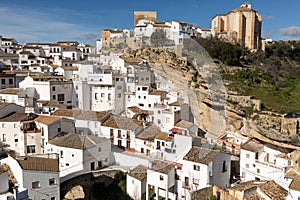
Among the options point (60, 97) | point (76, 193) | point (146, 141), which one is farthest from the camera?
point (60, 97)

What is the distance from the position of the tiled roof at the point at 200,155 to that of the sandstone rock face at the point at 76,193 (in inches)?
109

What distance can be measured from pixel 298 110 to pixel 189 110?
214 inches

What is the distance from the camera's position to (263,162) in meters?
7.75

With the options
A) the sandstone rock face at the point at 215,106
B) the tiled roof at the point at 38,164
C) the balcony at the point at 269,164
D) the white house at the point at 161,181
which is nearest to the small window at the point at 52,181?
the tiled roof at the point at 38,164

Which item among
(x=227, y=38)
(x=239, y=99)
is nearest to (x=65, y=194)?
(x=239, y=99)

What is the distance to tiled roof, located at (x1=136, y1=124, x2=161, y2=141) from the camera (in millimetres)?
9050

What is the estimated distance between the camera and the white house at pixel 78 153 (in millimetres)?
7953

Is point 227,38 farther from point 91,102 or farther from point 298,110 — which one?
point 91,102

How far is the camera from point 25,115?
9453mm

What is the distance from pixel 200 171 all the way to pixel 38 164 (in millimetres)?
3687

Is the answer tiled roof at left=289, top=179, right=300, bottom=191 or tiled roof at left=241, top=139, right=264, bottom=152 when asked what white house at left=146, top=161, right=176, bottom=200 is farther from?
tiled roof at left=289, top=179, right=300, bottom=191

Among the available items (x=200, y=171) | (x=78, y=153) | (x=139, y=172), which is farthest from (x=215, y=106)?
(x=78, y=153)

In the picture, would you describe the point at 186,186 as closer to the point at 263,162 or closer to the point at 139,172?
the point at 139,172

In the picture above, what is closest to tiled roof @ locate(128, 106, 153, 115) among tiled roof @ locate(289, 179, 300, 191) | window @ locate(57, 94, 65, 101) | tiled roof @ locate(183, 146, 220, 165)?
window @ locate(57, 94, 65, 101)
